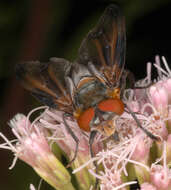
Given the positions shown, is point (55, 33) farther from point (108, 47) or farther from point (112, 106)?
point (112, 106)

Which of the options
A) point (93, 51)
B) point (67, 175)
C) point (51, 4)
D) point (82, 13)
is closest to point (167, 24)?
point (82, 13)

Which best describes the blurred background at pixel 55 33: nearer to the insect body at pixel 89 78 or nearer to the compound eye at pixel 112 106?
the insect body at pixel 89 78

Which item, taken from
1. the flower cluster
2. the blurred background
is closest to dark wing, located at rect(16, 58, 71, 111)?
the flower cluster

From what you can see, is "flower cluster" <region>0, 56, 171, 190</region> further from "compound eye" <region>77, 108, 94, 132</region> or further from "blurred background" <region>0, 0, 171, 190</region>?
"blurred background" <region>0, 0, 171, 190</region>

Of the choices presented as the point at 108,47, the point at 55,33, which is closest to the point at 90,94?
the point at 108,47

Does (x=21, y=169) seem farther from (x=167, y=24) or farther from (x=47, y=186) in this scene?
(x=167, y=24)

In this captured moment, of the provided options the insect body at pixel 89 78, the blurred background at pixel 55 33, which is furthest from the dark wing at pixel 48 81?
the blurred background at pixel 55 33
